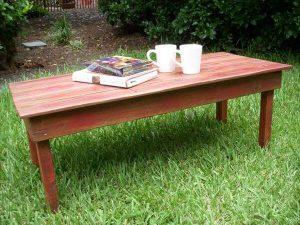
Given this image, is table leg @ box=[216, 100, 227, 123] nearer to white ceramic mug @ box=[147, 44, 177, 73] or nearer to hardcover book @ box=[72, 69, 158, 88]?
white ceramic mug @ box=[147, 44, 177, 73]

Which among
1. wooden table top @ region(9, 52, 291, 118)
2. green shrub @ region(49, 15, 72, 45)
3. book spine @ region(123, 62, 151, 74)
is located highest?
book spine @ region(123, 62, 151, 74)

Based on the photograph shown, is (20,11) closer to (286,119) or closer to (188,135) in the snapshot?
(188,135)

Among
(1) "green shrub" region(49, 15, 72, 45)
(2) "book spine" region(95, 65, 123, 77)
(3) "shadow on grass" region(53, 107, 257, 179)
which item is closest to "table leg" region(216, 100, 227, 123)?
(3) "shadow on grass" region(53, 107, 257, 179)

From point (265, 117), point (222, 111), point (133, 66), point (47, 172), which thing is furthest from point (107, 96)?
point (222, 111)

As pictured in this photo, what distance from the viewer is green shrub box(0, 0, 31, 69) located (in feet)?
15.3

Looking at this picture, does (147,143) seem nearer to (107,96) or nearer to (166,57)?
(166,57)

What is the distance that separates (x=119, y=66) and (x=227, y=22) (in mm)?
3975

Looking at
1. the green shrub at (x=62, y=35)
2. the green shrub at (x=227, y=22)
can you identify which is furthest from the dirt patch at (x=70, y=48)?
the green shrub at (x=227, y=22)

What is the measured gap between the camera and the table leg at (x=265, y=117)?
9.46ft

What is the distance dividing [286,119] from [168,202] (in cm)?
159

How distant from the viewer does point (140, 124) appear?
349 centimetres

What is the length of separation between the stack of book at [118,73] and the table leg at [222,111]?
1084 millimetres

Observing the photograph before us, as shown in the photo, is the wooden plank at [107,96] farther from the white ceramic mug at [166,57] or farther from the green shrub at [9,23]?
the green shrub at [9,23]

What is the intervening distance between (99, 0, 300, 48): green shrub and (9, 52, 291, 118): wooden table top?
2.79 metres
